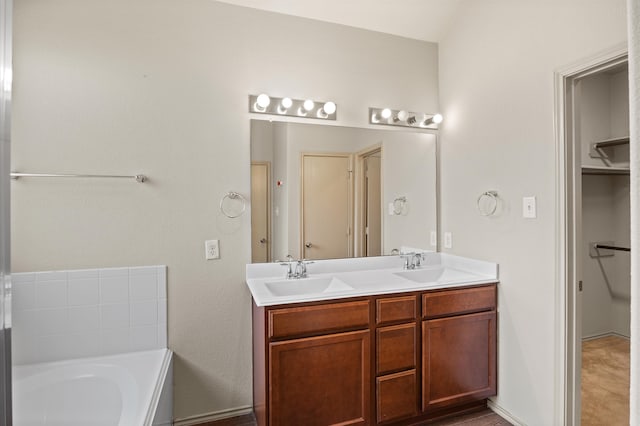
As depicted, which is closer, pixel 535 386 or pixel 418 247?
pixel 535 386

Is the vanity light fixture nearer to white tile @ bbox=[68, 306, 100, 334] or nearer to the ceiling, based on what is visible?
the ceiling

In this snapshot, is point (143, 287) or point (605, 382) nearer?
point (143, 287)

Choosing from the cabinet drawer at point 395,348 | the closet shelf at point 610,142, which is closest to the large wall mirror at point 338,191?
the cabinet drawer at point 395,348

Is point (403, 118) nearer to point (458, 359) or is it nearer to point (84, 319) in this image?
point (458, 359)

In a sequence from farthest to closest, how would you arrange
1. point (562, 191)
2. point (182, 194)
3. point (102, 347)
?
1. point (182, 194)
2. point (102, 347)
3. point (562, 191)

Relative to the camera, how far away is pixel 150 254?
6.91 ft

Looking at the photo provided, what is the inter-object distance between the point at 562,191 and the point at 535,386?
1.15 m

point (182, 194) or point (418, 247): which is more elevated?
point (182, 194)

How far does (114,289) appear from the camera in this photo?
6.65 ft

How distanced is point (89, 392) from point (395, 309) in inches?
67.0

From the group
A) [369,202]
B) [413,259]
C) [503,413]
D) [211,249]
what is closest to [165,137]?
[211,249]

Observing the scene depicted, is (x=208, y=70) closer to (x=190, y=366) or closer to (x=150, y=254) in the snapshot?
(x=150, y=254)

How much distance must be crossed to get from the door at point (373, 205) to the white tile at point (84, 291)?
1.74 m

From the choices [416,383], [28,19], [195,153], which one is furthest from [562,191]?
[28,19]
